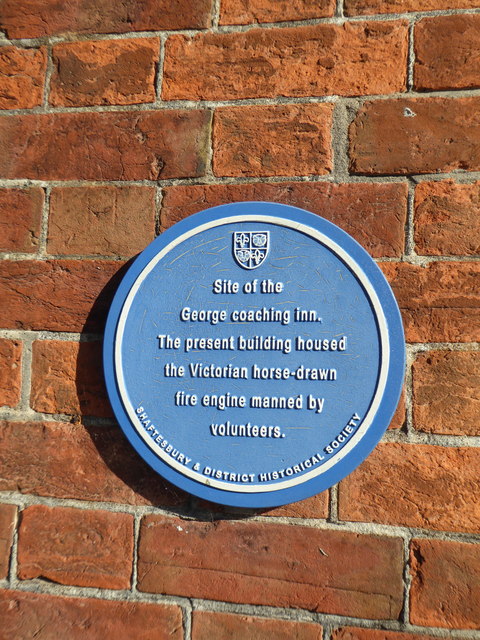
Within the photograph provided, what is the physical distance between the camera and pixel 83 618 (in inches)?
38.1

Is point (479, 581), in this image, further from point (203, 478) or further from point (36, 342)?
point (36, 342)

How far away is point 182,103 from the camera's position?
1031 millimetres

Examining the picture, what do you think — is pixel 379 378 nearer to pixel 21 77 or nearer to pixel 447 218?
pixel 447 218

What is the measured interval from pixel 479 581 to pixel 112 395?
0.64 metres

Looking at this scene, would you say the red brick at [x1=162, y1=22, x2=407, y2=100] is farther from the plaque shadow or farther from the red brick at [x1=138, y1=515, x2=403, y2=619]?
the red brick at [x1=138, y1=515, x2=403, y2=619]

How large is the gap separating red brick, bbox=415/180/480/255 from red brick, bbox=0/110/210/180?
15.2 inches

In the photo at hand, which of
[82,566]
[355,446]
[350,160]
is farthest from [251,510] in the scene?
[350,160]

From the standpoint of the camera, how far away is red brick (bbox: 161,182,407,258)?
0.94 m

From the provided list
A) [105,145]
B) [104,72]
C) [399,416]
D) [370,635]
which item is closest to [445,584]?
[370,635]

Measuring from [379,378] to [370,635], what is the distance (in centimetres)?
40

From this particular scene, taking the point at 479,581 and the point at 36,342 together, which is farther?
the point at 36,342

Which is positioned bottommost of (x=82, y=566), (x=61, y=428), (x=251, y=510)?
(x=82, y=566)

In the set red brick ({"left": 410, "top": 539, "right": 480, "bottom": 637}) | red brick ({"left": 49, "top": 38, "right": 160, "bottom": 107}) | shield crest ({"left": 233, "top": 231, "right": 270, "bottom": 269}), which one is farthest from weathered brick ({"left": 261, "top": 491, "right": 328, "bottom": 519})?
red brick ({"left": 49, "top": 38, "right": 160, "bottom": 107})

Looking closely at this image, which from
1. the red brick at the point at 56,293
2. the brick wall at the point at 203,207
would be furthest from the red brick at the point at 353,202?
the red brick at the point at 56,293
